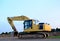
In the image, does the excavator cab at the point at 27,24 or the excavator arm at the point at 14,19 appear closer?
the excavator cab at the point at 27,24

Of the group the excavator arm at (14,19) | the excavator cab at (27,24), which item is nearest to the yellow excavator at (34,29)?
the excavator cab at (27,24)

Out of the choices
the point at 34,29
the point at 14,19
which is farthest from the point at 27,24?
the point at 14,19

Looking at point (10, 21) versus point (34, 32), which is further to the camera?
point (10, 21)

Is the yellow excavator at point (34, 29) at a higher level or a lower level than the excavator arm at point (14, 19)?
lower

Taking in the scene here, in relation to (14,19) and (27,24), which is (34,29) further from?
(14,19)

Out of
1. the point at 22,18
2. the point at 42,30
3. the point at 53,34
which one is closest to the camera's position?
the point at 42,30

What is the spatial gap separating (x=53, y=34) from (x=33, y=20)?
868 centimetres

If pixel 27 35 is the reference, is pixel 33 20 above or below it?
above

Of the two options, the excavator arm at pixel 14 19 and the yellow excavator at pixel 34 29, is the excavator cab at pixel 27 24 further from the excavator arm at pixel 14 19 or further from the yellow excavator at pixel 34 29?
the excavator arm at pixel 14 19

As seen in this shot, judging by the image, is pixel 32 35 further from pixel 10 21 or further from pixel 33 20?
pixel 10 21

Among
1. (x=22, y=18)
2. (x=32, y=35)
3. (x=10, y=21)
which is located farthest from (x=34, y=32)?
(x=10, y=21)

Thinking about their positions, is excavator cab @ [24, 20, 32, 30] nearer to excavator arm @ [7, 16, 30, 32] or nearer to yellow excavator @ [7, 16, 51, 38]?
yellow excavator @ [7, 16, 51, 38]

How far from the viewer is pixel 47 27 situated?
1293 inches

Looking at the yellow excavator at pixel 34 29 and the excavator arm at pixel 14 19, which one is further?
the excavator arm at pixel 14 19
